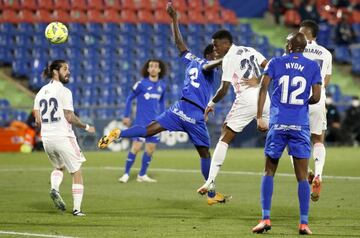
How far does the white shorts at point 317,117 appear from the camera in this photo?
45.3 feet

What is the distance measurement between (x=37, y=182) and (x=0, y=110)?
9.80 m

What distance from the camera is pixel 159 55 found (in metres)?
32.4

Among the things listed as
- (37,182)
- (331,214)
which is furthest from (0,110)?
(331,214)

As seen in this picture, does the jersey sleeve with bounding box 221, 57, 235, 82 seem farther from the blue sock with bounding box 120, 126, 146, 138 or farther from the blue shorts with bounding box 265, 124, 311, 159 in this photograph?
the blue shorts with bounding box 265, 124, 311, 159

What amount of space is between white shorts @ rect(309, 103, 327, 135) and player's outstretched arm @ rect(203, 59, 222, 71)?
1757 mm

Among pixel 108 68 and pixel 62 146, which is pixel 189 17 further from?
pixel 62 146

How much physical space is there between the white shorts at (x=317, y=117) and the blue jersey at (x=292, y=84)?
3.32 meters

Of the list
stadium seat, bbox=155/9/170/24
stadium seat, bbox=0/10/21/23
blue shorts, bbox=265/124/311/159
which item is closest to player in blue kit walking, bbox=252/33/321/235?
blue shorts, bbox=265/124/311/159

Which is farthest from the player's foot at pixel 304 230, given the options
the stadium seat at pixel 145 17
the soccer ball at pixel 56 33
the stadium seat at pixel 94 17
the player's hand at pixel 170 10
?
the stadium seat at pixel 145 17

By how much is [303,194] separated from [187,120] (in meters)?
3.46

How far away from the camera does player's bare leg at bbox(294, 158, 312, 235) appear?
10.5 metres

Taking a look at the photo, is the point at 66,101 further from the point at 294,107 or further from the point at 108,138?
the point at 294,107

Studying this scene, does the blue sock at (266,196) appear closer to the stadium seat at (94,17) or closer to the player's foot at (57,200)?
the player's foot at (57,200)

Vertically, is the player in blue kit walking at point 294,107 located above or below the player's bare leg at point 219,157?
above
